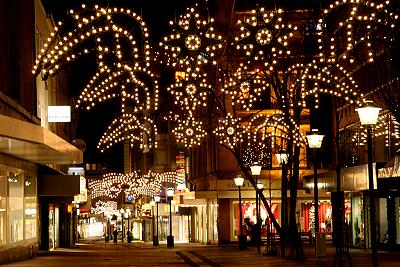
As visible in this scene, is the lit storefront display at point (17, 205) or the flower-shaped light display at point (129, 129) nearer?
the lit storefront display at point (17, 205)

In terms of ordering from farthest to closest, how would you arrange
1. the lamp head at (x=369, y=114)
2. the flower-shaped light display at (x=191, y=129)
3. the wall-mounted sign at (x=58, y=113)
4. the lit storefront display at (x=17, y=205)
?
the wall-mounted sign at (x=58, y=113) → the flower-shaped light display at (x=191, y=129) → the lit storefront display at (x=17, y=205) → the lamp head at (x=369, y=114)

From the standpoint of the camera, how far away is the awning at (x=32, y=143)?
2175 centimetres

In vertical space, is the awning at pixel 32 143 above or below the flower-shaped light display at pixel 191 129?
below

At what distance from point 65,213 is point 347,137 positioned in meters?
23.2

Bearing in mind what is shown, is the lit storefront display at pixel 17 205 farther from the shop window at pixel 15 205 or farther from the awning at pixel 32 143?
the awning at pixel 32 143

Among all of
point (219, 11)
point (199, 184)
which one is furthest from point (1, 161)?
point (199, 184)

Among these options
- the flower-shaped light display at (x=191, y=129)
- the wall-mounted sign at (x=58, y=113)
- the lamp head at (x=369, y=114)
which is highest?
the wall-mounted sign at (x=58, y=113)

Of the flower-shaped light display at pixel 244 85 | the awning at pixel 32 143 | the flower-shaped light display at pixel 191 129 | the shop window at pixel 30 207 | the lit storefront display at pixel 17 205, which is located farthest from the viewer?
the flower-shaped light display at pixel 191 129

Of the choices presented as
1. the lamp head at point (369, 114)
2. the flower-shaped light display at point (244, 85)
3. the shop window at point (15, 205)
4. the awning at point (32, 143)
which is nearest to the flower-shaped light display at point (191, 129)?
the flower-shaped light display at point (244, 85)

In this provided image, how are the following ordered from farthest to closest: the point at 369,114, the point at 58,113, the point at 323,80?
the point at 58,113
the point at 323,80
the point at 369,114

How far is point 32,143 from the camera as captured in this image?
2441 centimetres

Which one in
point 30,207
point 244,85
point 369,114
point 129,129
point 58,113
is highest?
point 129,129

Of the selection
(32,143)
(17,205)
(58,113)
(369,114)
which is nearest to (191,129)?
(58,113)

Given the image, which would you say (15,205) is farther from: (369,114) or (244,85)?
(369,114)
